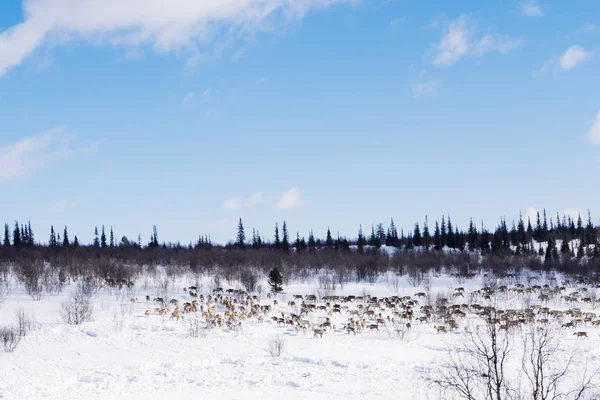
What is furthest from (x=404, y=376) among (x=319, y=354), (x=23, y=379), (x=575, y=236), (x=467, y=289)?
(x=575, y=236)

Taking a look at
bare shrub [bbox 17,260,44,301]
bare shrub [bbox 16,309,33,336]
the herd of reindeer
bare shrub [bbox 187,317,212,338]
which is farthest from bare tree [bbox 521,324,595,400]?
bare shrub [bbox 17,260,44,301]

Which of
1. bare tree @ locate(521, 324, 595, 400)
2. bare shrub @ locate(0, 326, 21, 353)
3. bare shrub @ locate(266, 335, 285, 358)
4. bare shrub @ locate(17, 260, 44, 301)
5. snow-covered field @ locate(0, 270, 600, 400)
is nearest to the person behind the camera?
bare tree @ locate(521, 324, 595, 400)

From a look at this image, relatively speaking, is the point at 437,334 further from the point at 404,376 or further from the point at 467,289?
the point at 467,289

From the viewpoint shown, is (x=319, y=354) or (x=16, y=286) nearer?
(x=319, y=354)

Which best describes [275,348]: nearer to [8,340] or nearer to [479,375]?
[479,375]

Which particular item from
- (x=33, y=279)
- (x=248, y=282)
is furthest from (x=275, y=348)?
(x=248, y=282)

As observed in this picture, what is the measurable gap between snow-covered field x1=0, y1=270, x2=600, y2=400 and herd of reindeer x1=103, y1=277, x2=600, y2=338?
37cm

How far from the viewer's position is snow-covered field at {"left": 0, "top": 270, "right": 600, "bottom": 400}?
13086mm

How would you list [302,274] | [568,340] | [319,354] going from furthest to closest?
[302,274]
[568,340]
[319,354]

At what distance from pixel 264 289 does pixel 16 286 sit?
1514 cm

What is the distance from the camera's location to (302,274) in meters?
47.5

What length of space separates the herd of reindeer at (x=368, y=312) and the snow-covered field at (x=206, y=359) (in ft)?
1.22

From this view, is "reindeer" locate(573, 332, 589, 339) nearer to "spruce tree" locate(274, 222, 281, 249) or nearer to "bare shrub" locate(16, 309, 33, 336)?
"bare shrub" locate(16, 309, 33, 336)

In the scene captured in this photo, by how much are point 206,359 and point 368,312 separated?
11864mm
